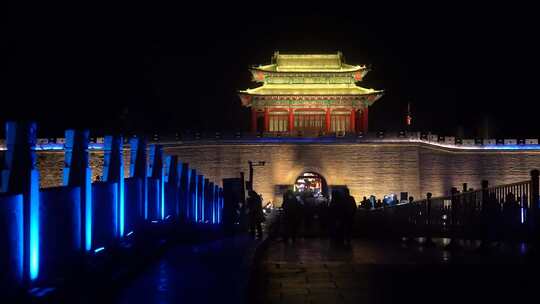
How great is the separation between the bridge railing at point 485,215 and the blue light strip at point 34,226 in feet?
22.6

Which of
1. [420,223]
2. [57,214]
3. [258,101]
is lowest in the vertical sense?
[420,223]

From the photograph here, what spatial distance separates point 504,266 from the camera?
820cm

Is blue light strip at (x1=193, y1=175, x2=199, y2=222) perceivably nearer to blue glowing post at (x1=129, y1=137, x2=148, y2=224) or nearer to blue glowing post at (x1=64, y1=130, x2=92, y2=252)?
blue glowing post at (x1=129, y1=137, x2=148, y2=224)

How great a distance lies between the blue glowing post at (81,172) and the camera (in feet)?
18.1

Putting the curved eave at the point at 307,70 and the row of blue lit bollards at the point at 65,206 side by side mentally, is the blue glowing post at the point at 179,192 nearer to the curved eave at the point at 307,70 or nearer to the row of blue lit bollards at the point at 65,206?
the row of blue lit bollards at the point at 65,206

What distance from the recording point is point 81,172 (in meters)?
5.58

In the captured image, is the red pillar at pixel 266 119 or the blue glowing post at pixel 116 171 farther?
the red pillar at pixel 266 119

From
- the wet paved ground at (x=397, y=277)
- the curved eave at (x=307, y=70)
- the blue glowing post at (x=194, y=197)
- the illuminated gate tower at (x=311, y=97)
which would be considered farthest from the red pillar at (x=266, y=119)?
the wet paved ground at (x=397, y=277)

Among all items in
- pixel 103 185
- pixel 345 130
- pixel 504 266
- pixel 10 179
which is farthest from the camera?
pixel 345 130

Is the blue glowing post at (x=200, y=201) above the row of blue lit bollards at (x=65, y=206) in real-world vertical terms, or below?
below

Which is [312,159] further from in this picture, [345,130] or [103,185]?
[103,185]

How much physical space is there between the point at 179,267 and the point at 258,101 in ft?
101

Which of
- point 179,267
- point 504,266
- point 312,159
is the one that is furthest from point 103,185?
point 312,159

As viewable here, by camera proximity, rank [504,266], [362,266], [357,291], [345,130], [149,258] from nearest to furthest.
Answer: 1. [357,291]
2. [149,258]
3. [504,266]
4. [362,266]
5. [345,130]
